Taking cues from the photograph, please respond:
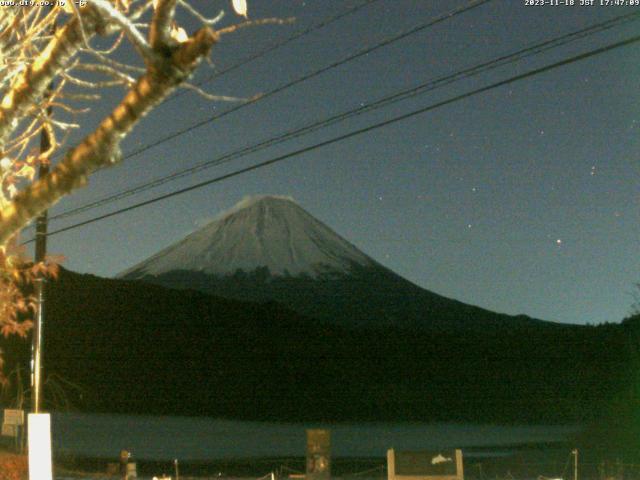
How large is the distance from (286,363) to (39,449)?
124 m

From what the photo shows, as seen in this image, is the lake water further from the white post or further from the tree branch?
the tree branch

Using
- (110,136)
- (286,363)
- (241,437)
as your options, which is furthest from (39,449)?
(286,363)

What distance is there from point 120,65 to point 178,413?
4119 inches

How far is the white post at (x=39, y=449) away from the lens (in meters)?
10.4

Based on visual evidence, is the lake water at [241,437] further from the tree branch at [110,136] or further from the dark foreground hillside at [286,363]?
the tree branch at [110,136]

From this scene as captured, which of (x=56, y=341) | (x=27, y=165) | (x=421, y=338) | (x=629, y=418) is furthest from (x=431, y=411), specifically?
(x=27, y=165)

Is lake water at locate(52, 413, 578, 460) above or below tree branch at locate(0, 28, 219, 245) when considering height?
below

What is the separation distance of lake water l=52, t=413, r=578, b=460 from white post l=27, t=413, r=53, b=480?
34.3 meters

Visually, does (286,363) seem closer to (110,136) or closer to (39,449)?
(39,449)

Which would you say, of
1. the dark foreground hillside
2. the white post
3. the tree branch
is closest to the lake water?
the dark foreground hillside

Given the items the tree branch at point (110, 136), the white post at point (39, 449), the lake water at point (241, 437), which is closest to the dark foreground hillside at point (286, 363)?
the lake water at point (241, 437)

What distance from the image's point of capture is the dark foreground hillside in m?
110

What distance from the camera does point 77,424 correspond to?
82.9 m

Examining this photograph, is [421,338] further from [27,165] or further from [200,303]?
[27,165]
